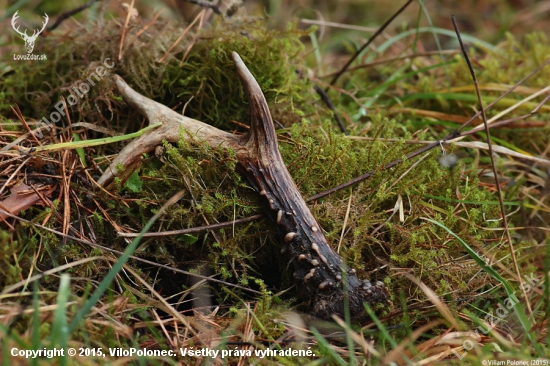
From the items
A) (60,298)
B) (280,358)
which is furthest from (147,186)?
(280,358)

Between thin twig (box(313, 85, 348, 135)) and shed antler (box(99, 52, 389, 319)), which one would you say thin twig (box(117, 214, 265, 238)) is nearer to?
shed antler (box(99, 52, 389, 319))

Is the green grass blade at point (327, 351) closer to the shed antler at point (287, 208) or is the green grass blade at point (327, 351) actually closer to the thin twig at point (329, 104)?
the shed antler at point (287, 208)

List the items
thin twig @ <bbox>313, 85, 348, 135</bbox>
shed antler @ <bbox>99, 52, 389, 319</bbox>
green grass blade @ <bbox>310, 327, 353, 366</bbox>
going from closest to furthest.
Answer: green grass blade @ <bbox>310, 327, 353, 366</bbox> < shed antler @ <bbox>99, 52, 389, 319</bbox> < thin twig @ <bbox>313, 85, 348, 135</bbox>

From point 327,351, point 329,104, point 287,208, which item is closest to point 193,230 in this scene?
point 287,208

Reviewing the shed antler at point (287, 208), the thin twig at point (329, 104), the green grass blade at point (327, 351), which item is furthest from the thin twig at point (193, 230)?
the thin twig at point (329, 104)

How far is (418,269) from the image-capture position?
1.96 m

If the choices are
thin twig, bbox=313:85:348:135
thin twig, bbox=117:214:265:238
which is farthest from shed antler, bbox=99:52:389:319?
thin twig, bbox=313:85:348:135

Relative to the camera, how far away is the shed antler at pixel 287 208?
1825mm

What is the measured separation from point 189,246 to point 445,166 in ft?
4.26

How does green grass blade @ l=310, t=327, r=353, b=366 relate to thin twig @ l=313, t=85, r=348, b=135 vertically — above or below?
below

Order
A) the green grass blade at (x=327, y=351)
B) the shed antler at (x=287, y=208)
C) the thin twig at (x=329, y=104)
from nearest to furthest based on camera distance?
the green grass blade at (x=327, y=351) → the shed antler at (x=287, y=208) → the thin twig at (x=329, y=104)

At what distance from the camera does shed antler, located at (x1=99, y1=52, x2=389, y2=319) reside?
5.99ft

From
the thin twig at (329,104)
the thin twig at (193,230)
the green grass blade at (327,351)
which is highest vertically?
the thin twig at (329,104)

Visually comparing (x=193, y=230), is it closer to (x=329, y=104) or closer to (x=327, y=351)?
(x=327, y=351)
